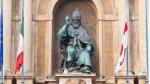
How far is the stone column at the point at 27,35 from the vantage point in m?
26.4

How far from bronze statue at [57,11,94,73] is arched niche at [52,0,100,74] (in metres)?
0.74

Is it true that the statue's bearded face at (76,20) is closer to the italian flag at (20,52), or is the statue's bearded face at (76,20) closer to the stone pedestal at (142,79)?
the italian flag at (20,52)

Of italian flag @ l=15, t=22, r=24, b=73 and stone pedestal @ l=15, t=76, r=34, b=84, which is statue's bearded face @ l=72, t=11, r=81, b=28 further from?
italian flag @ l=15, t=22, r=24, b=73

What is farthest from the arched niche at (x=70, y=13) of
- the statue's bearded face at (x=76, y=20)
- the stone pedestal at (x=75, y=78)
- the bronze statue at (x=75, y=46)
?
the stone pedestal at (x=75, y=78)

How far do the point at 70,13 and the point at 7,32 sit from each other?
2.80m

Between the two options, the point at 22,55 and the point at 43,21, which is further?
the point at 43,21

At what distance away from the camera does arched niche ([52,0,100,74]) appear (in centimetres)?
2742

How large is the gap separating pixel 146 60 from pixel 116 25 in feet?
7.21

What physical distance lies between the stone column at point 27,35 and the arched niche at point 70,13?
1.12 metres

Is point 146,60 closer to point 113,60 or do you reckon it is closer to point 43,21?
point 113,60

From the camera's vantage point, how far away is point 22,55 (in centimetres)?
2455

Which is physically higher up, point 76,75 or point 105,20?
point 105,20

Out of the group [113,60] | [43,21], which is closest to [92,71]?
[113,60]

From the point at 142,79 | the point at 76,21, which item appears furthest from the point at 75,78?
the point at 142,79
